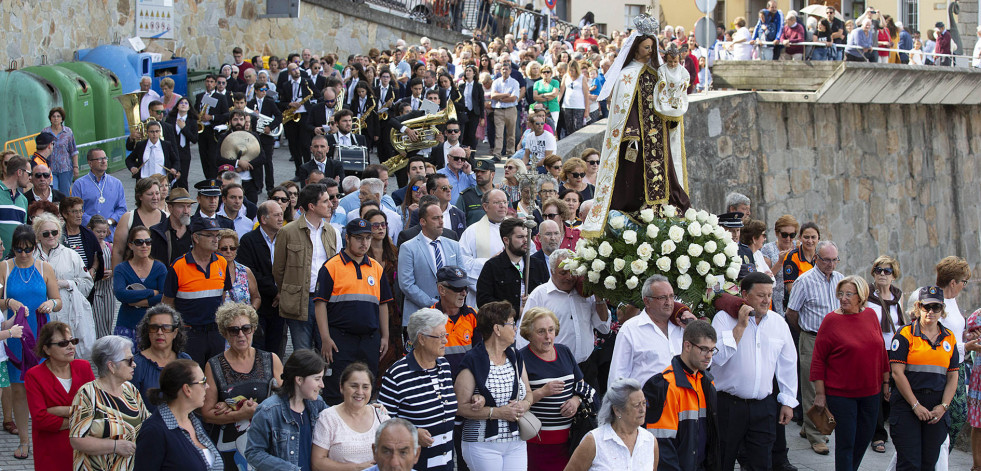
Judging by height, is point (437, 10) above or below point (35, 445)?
above

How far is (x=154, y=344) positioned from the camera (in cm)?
718

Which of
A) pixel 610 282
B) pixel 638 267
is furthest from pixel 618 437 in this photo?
pixel 638 267

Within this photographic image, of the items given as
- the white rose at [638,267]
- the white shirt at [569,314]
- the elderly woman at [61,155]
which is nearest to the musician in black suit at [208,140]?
the elderly woman at [61,155]

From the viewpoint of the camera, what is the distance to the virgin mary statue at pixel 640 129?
30.4 feet

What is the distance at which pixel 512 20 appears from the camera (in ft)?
108

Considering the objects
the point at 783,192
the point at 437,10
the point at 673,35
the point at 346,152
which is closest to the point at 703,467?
the point at 346,152

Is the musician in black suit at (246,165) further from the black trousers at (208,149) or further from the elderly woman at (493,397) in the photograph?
the elderly woman at (493,397)

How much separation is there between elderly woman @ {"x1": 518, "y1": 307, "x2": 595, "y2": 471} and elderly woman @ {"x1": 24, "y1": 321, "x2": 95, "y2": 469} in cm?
269

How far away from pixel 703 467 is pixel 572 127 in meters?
12.4

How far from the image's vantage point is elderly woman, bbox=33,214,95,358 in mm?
8891

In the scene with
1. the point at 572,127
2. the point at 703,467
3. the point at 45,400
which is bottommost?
the point at 703,467

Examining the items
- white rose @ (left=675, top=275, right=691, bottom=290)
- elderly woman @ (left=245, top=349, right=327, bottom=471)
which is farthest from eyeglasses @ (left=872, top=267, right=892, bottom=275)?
elderly woman @ (left=245, top=349, right=327, bottom=471)

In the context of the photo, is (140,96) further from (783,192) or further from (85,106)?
(783,192)

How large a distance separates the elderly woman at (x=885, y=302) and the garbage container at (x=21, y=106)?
1190cm
